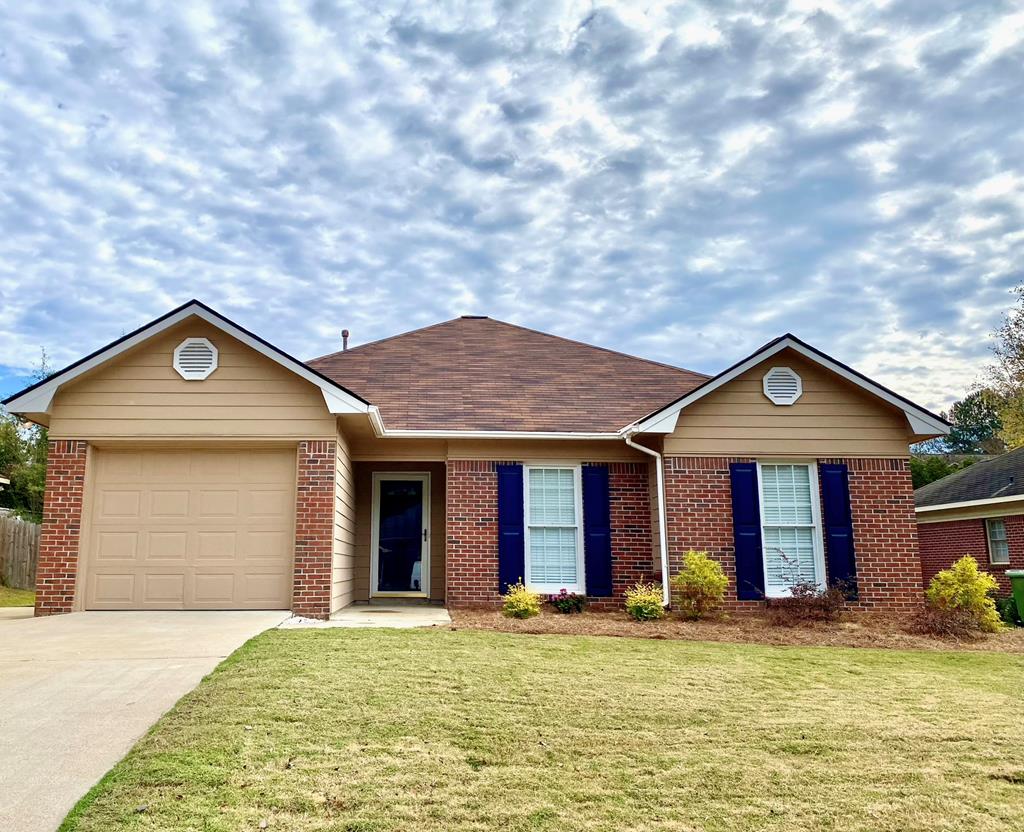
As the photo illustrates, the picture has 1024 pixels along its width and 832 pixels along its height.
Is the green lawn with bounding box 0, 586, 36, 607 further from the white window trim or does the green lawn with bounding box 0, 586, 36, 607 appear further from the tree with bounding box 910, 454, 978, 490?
the tree with bounding box 910, 454, 978, 490

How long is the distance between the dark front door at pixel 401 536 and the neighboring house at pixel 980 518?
13341 millimetres

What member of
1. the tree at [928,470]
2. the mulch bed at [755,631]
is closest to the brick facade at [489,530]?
the mulch bed at [755,631]

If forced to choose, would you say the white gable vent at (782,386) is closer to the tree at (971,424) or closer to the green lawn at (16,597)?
the green lawn at (16,597)

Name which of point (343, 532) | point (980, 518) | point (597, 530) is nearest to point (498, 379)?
point (597, 530)

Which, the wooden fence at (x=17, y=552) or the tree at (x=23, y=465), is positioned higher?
the tree at (x=23, y=465)

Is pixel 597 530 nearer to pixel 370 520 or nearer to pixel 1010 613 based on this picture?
pixel 370 520

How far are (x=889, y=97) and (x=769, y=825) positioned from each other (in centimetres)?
1226

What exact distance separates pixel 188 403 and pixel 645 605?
6.84 meters

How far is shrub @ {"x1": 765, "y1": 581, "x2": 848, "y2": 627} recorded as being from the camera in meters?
10.4

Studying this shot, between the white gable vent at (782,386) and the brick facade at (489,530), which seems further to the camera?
the white gable vent at (782,386)

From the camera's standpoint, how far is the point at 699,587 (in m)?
10.5

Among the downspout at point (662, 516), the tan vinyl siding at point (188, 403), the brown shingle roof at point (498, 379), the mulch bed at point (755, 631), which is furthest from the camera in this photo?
the brown shingle roof at point (498, 379)

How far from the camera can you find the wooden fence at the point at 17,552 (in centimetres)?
1977

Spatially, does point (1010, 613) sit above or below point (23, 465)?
below
